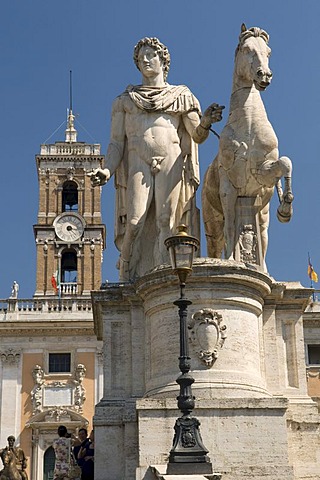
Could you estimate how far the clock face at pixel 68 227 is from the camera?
62.0m

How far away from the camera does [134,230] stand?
1351 centimetres

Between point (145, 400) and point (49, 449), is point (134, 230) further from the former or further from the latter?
point (49, 449)

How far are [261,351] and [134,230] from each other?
2534mm

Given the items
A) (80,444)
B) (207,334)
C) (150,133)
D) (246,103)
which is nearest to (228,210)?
(246,103)

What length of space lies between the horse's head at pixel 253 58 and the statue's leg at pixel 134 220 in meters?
1.98

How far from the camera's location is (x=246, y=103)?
1344 centimetres

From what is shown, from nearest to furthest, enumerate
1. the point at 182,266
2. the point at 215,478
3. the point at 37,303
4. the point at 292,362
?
the point at 215,478 → the point at 182,266 → the point at 292,362 → the point at 37,303

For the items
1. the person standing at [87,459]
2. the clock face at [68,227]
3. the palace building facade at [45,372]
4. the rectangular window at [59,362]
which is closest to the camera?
the person standing at [87,459]

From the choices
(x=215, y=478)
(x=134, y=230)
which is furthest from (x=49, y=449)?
(x=215, y=478)

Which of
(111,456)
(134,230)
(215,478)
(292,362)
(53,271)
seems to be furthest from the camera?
(53,271)

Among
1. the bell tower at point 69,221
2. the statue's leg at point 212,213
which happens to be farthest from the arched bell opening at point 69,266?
the statue's leg at point 212,213

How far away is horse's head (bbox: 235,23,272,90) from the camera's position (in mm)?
13117

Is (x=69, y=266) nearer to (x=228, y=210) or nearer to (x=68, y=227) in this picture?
(x=68, y=227)

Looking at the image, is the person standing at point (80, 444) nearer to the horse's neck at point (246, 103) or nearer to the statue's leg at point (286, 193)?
the statue's leg at point (286, 193)
